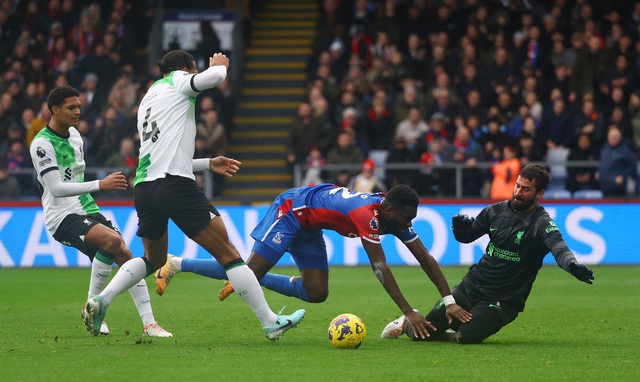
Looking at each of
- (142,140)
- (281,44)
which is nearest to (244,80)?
(281,44)

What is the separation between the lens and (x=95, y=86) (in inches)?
891

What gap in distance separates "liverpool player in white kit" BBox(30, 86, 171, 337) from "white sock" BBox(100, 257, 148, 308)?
0.23 metres

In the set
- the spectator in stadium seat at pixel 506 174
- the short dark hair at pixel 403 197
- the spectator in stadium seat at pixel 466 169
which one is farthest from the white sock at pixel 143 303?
the spectator in stadium seat at pixel 466 169

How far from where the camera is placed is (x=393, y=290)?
352 inches

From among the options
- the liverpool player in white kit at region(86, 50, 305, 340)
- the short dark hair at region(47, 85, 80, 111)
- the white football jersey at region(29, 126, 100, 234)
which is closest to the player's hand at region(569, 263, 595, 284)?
the liverpool player in white kit at region(86, 50, 305, 340)

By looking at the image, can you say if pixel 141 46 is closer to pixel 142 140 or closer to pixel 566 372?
pixel 142 140

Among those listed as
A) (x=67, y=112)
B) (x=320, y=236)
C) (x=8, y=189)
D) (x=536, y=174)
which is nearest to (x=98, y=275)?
(x=67, y=112)

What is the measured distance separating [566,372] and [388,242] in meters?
10.9

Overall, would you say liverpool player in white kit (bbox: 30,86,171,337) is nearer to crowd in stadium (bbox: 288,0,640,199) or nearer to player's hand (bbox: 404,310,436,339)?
player's hand (bbox: 404,310,436,339)

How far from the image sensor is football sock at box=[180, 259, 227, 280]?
33.4 ft

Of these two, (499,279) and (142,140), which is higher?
(142,140)

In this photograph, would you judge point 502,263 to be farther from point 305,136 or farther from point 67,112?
point 305,136

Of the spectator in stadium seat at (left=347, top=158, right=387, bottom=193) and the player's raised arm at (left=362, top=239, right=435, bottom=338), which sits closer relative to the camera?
the player's raised arm at (left=362, top=239, right=435, bottom=338)

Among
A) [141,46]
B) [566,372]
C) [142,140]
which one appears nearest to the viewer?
[566,372]
